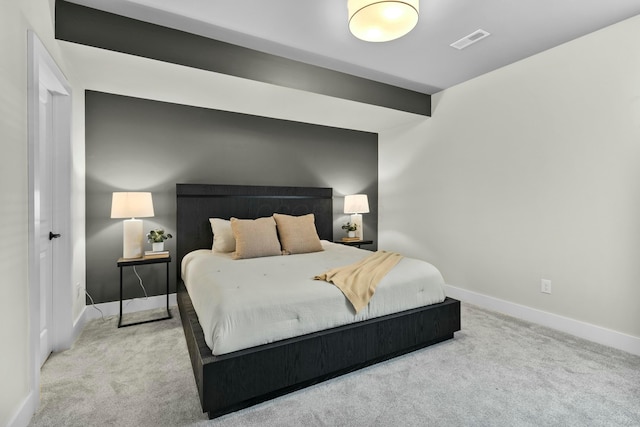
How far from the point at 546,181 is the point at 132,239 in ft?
13.3

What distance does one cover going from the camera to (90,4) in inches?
89.0

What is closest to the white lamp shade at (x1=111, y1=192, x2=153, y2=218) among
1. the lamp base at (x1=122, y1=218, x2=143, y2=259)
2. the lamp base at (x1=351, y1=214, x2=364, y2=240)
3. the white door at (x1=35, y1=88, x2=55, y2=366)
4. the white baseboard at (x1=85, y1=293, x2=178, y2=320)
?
the lamp base at (x1=122, y1=218, x2=143, y2=259)

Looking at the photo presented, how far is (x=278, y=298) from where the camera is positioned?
190 centimetres

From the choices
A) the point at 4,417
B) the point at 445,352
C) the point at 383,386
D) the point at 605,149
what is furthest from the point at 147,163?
the point at 605,149

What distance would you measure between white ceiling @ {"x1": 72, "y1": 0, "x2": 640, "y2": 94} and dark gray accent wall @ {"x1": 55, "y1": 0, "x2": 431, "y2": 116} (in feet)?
0.22

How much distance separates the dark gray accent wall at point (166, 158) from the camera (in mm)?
3193

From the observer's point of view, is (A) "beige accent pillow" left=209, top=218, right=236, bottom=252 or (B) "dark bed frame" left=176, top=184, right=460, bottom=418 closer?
(B) "dark bed frame" left=176, top=184, right=460, bottom=418

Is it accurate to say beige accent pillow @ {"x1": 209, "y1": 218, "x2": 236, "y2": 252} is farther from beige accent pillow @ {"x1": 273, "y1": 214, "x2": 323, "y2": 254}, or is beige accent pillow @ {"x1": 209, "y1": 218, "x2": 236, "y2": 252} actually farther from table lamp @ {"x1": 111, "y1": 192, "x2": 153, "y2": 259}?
table lamp @ {"x1": 111, "y1": 192, "x2": 153, "y2": 259}

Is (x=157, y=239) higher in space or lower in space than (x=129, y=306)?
higher

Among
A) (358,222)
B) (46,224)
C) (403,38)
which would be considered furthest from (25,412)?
(358,222)

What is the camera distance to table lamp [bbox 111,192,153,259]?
9.71 ft

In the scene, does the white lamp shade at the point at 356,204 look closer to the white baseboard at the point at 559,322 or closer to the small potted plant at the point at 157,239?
the white baseboard at the point at 559,322

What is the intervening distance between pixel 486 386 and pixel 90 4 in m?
3.81

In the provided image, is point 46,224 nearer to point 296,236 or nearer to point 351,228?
point 296,236
